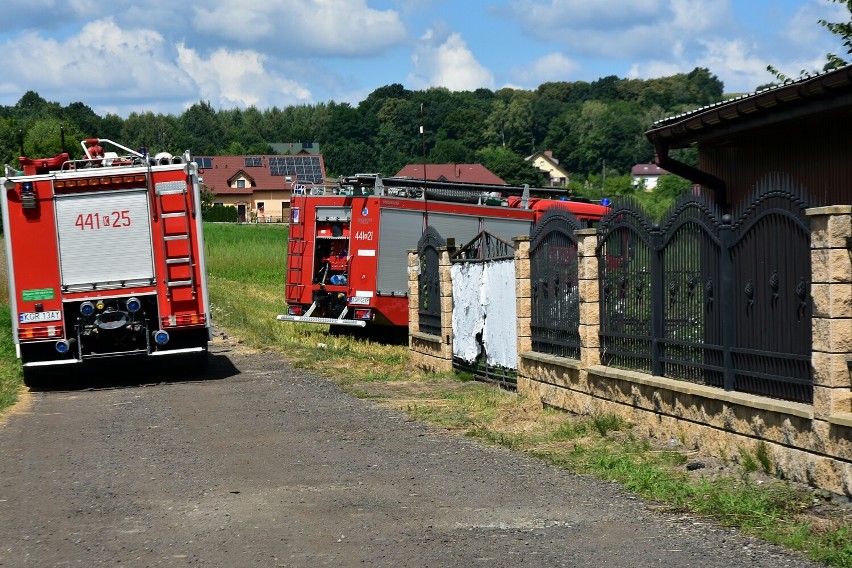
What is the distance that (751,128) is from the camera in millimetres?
12680

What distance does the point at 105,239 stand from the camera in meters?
17.7

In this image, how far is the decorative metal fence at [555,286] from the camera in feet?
43.0

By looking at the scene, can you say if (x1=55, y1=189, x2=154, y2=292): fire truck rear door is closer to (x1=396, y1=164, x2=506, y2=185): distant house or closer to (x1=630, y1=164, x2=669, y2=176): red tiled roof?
(x1=396, y1=164, x2=506, y2=185): distant house

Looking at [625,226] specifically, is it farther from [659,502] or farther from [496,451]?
[659,502]

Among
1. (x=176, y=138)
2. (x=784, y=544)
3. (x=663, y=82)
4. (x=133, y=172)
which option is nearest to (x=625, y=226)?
(x=784, y=544)

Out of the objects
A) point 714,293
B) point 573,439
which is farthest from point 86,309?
point 714,293

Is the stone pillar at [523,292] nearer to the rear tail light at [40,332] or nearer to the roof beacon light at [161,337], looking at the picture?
the roof beacon light at [161,337]

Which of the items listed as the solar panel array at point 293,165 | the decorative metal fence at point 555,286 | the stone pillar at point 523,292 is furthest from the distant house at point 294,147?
the decorative metal fence at point 555,286

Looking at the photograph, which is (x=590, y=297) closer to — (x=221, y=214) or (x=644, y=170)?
(x=221, y=214)

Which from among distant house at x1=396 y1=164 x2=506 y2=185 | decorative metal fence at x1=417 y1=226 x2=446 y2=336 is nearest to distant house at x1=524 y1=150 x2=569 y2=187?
distant house at x1=396 y1=164 x2=506 y2=185

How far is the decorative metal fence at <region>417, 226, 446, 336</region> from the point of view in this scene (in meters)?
18.9

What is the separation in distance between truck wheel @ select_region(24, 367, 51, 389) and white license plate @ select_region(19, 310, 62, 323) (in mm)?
915

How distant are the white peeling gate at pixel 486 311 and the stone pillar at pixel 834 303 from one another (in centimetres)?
702

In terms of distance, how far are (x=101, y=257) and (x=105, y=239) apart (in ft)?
0.90
